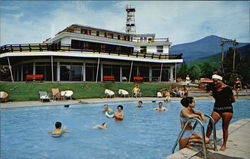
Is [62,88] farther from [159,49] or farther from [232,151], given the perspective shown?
[159,49]

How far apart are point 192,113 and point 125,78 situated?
23.9 m

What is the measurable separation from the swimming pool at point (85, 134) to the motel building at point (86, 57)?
10.3m

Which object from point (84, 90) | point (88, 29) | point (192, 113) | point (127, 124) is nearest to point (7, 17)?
point (84, 90)

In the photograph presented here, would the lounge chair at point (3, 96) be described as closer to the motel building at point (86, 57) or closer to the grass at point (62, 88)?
A: the grass at point (62, 88)

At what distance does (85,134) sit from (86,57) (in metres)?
16.0

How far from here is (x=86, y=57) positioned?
77.5 ft

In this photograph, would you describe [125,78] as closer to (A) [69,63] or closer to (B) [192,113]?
(A) [69,63]

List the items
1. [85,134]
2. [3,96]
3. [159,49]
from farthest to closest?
[159,49] < [3,96] < [85,134]

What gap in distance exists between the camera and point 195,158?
393 cm

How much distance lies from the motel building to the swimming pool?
33.8 ft

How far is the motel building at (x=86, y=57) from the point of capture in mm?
21750

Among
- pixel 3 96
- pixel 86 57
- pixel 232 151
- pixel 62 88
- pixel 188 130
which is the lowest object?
pixel 232 151

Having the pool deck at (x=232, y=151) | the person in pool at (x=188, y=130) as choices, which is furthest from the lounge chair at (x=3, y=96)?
the pool deck at (x=232, y=151)

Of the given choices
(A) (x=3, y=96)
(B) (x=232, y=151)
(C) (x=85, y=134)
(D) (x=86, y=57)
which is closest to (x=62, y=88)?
(A) (x=3, y=96)
